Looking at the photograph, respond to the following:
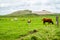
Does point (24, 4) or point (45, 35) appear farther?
point (24, 4)

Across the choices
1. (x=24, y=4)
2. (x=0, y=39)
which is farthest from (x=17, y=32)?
(x=24, y=4)

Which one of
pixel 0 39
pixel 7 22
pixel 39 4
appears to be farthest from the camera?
pixel 7 22

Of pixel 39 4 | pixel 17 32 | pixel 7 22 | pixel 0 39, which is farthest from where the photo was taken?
pixel 7 22

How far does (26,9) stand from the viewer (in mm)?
7609

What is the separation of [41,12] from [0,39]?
2205 millimetres

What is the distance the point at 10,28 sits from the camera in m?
7.27

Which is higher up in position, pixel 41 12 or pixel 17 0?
pixel 17 0

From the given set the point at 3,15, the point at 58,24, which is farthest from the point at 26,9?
the point at 58,24

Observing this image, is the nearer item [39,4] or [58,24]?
[39,4]

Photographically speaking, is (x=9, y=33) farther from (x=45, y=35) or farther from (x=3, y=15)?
(x=45, y=35)

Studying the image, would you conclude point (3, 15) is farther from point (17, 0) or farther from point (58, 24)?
point (58, 24)

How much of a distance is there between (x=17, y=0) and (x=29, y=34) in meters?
1.64

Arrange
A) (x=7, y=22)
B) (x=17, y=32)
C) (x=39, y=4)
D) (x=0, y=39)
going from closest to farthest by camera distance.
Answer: (x=0, y=39)
(x=17, y=32)
(x=39, y=4)
(x=7, y=22)

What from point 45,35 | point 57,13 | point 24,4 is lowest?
point 45,35
